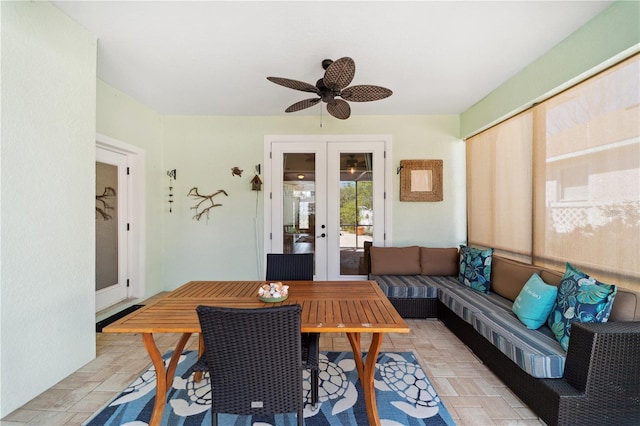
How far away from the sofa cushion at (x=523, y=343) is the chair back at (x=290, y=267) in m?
1.50

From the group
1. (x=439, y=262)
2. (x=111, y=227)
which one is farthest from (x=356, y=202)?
(x=111, y=227)

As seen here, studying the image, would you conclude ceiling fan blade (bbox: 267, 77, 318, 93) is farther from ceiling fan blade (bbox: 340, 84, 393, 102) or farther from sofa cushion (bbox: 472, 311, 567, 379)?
sofa cushion (bbox: 472, 311, 567, 379)

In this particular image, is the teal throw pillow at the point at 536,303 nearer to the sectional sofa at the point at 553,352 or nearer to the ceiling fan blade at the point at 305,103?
the sectional sofa at the point at 553,352

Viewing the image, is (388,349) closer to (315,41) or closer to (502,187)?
(502,187)

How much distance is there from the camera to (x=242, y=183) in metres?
4.00

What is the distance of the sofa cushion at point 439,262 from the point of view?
3486 mm

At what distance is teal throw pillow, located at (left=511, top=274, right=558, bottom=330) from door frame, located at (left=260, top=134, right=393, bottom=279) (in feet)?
6.36

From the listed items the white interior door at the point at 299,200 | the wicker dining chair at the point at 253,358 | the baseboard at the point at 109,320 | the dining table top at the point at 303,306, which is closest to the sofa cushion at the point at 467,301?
the dining table top at the point at 303,306

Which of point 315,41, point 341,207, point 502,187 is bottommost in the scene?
point 341,207

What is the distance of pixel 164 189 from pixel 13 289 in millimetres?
2518

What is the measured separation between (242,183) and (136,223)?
1.51 metres

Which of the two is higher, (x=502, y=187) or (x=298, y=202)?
(x=502, y=187)

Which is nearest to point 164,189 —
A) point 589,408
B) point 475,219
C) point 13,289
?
point 13,289

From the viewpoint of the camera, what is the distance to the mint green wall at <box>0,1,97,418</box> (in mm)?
1685
